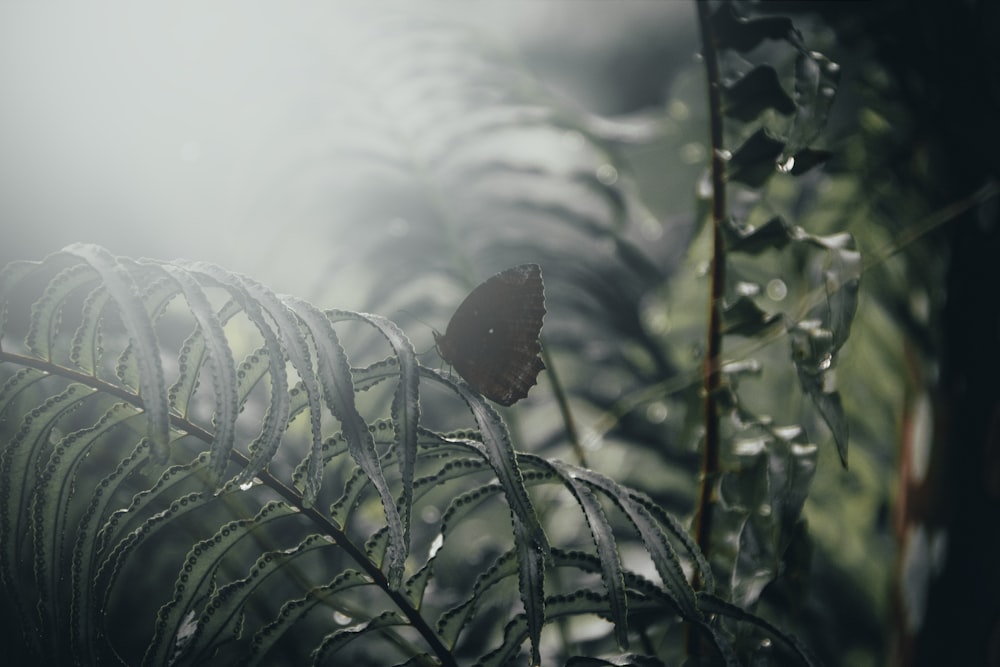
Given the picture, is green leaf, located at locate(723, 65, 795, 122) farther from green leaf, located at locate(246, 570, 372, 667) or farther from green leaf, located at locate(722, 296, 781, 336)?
green leaf, located at locate(246, 570, 372, 667)

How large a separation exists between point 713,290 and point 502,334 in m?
0.24

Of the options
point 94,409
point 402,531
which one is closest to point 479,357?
point 402,531

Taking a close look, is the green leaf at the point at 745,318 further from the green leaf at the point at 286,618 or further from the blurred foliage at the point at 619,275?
the green leaf at the point at 286,618

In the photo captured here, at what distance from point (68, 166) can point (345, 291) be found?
0.43m

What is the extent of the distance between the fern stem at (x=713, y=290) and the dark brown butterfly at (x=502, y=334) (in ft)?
0.68

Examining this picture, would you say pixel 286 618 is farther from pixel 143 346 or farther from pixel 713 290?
pixel 713 290

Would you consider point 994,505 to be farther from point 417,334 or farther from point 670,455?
point 417,334

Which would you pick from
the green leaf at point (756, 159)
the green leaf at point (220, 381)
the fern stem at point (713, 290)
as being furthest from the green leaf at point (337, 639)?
the green leaf at point (756, 159)

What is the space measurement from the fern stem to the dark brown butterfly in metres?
0.21

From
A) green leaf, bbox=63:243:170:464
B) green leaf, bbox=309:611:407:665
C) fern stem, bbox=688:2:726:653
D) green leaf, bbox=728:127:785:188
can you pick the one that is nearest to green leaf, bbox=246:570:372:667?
green leaf, bbox=309:611:407:665

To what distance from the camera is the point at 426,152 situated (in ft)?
3.94

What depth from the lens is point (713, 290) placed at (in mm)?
641

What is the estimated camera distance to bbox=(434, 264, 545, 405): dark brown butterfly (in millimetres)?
476

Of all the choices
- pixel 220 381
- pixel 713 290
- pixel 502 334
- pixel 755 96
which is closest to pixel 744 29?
pixel 755 96
